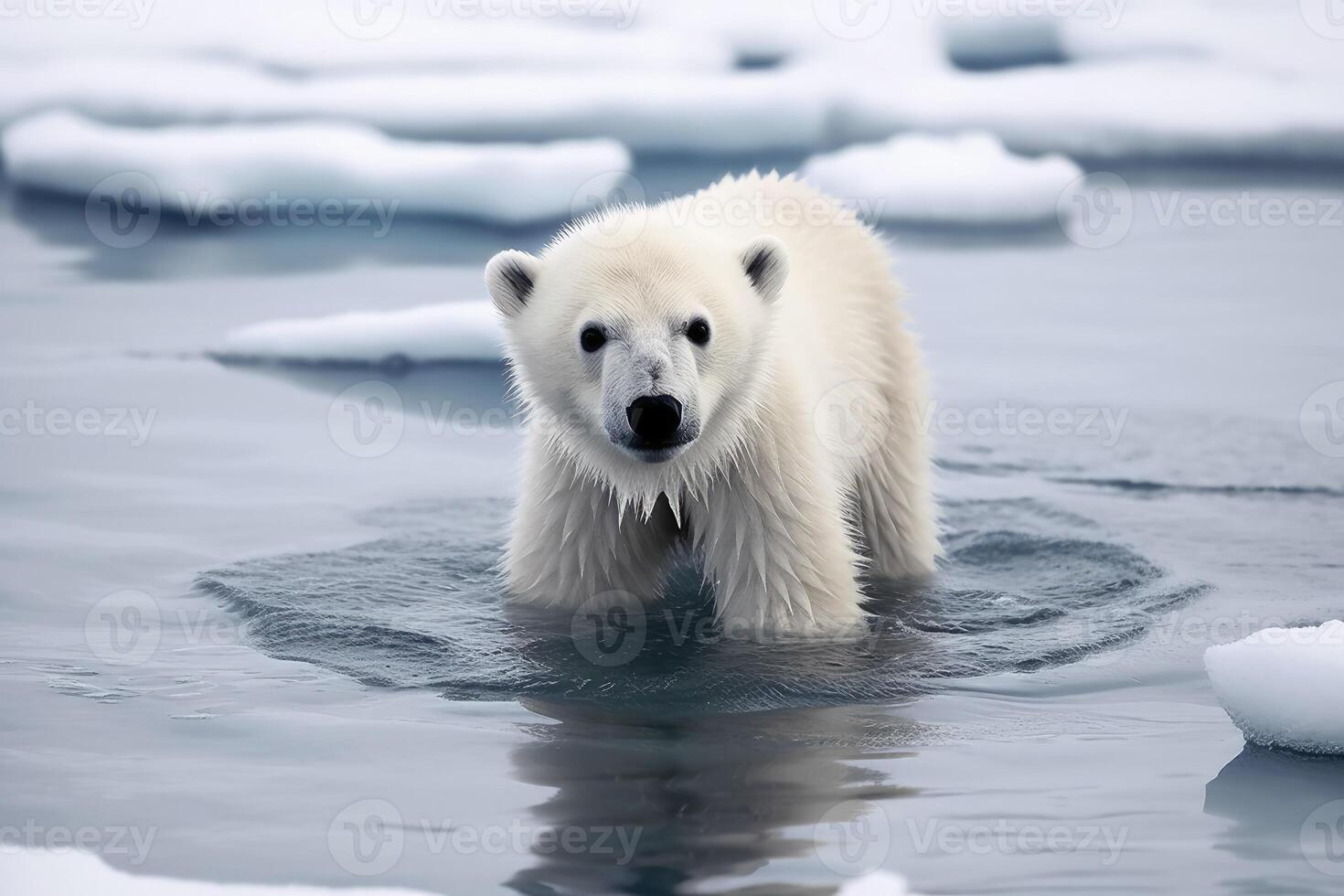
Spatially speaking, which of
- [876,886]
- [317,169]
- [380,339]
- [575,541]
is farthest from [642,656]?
[317,169]

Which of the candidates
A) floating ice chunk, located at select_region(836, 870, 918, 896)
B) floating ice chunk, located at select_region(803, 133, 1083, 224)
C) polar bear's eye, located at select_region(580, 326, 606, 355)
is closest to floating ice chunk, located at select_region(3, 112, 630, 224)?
floating ice chunk, located at select_region(803, 133, 1083, 224)

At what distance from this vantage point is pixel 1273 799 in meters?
3.48

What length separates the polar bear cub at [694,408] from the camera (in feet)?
13.8

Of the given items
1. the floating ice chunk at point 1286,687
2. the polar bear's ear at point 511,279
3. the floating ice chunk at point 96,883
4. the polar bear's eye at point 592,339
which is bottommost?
the floating ice chunk at point 96,883

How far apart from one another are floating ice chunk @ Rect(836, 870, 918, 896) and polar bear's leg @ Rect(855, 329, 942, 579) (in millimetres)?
2614

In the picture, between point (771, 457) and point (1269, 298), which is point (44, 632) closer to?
point (771, 457)

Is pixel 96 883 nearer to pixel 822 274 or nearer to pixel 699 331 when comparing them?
pixel 699 331

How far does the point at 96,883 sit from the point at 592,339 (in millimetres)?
1771

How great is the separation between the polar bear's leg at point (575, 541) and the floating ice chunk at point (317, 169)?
19.2ft

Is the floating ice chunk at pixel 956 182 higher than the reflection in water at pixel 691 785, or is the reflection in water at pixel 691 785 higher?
the floating ice chunk at pixel 956 182

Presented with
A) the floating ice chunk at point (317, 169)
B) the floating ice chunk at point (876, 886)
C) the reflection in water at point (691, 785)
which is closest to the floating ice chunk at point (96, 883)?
the reflection in water at point (691, 785)

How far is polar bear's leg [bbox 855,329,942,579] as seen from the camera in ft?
18.5

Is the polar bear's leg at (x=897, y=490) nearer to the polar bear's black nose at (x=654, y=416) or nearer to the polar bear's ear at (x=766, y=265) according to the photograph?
the polar bear's ear at (x=766, y=265)

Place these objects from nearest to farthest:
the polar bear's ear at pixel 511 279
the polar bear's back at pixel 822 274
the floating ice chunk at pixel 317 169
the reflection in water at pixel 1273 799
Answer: the reflection in water at pixel 1273 799, the polar bear's ear at pixel 511 279, the polar bear's back at pixel 822 274, the floating ice chunk at pixel 317 169
